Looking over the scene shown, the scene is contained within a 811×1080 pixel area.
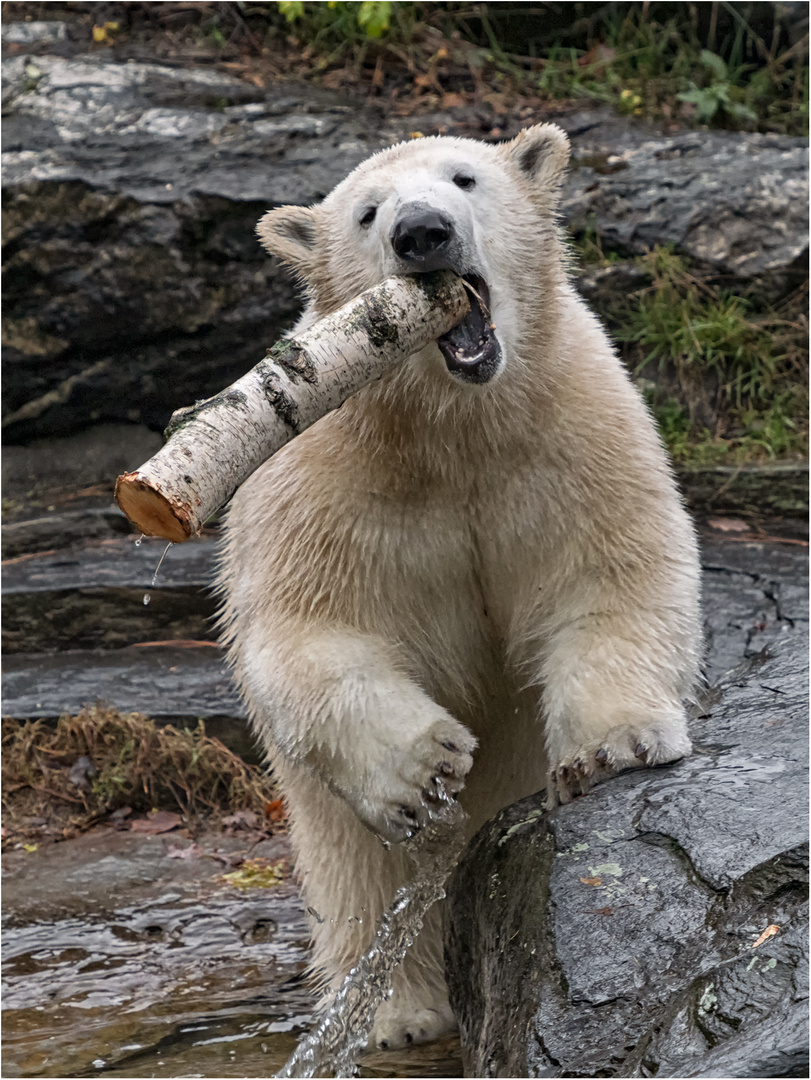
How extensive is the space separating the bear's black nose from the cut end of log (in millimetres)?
992

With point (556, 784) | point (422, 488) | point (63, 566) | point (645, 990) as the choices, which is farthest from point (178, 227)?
point (645, 990)

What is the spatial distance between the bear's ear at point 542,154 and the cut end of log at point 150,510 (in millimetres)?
1790

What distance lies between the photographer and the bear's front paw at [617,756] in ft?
9.73

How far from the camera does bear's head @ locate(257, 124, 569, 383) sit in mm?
2967

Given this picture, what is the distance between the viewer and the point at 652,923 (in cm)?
247

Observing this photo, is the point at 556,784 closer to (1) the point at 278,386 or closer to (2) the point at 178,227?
(1) the point at 278,386

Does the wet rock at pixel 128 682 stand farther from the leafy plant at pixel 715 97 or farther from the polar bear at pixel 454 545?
the leafy plant at pixel 715 97

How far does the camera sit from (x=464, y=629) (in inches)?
135

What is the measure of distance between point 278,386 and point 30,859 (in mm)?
3215

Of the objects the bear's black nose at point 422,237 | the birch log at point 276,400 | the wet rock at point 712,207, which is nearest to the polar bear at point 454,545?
the bear's black nose at point 422,237

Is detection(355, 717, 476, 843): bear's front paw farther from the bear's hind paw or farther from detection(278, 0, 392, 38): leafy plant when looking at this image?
detection(278, 0, 392, 38): leafy plant

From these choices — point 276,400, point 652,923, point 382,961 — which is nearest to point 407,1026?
point 382,961

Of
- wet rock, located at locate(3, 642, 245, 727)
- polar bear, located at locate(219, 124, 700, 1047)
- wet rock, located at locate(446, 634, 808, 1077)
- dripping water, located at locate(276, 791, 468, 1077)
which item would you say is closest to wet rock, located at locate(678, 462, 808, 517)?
wet rock, located at locate(3, 642, 245, 727)

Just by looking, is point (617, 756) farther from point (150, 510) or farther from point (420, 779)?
point (150, 510)
